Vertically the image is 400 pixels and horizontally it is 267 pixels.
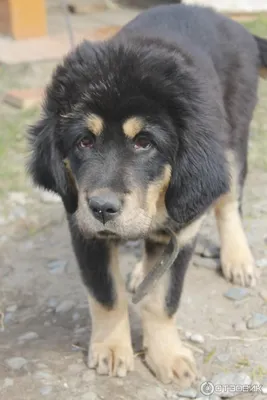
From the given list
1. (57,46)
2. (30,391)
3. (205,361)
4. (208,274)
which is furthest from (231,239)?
(57,46)

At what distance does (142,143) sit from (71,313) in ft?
4.06

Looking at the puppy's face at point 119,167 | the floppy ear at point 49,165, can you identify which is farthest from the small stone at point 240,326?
the floppy ear at point 49,165

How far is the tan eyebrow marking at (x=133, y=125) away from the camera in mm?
2438

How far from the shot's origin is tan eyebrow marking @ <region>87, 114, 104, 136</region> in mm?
2469

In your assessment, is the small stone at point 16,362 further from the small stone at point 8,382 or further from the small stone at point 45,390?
the small stone at point 45,390

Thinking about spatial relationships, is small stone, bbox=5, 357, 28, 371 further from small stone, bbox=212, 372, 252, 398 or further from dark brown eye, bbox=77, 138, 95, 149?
dark brown eye, bbox=77, 138, 95, 149

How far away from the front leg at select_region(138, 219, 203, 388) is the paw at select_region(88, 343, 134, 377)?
0.10m

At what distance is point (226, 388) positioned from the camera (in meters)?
2.74

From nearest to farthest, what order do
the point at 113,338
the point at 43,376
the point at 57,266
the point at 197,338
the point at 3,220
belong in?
the point at 43,376, the point at 113,338, the point at 197,338, the point at 57,266, the point at 3,220

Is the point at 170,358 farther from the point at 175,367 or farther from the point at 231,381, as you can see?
the point at 231,381

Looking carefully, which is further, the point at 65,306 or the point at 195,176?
the point at 65,306

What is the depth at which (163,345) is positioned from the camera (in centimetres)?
289

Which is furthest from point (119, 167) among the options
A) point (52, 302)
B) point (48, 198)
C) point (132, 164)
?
point (48, 198)

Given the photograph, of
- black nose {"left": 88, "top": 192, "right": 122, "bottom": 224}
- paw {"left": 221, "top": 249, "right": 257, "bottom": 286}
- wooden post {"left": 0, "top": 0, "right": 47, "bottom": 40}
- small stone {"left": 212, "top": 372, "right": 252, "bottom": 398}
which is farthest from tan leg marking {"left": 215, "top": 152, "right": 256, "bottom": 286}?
wooden post {"left": 0, "top": 0, "right": 47, "bottom": 40}
